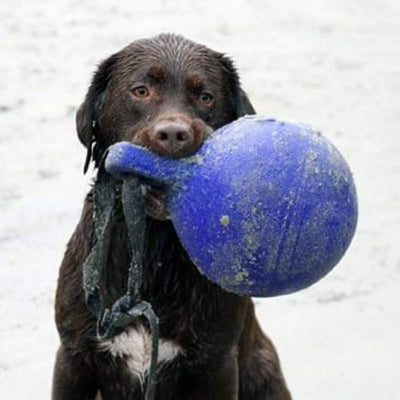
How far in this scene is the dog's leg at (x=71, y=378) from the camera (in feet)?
12.9

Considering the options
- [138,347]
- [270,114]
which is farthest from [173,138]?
[270,114]

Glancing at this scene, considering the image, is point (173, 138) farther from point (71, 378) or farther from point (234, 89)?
point (71, 378)

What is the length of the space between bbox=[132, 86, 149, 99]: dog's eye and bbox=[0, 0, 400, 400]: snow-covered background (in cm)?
164

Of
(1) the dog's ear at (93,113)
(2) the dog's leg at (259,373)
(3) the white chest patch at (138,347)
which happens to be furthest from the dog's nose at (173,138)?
(2) the dog's leg at (259,373)

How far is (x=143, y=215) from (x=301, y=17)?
6.49m

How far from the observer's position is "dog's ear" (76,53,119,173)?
12.5 feet

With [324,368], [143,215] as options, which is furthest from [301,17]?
[143,215]

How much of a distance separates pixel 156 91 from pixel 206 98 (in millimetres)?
179

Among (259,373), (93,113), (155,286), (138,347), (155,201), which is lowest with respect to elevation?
(259,373)

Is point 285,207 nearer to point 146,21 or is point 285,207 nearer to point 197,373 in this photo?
point 197,373

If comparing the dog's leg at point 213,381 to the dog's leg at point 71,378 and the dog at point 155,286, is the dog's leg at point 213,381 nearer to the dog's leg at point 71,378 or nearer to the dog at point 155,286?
the dog at point 155,286

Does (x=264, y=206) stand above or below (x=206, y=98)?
below

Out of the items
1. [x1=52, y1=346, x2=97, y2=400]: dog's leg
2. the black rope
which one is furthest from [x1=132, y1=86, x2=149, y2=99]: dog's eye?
[x1=52, y1=346, x2=97, y2=400]: dog's leg

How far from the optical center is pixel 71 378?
3.98 meters
